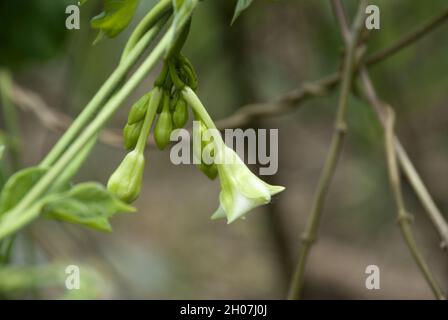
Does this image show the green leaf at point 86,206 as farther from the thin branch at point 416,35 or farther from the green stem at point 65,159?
the thin branch at point 416,35

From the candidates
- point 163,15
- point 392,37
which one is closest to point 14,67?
point 163,15

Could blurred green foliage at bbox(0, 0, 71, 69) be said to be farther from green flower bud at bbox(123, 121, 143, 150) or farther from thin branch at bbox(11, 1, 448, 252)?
green flower bud at bbox(123, 121, 143, 150)

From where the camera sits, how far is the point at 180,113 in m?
0.48

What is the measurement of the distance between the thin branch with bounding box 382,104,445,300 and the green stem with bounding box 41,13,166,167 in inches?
13.6

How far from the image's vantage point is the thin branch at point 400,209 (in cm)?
67

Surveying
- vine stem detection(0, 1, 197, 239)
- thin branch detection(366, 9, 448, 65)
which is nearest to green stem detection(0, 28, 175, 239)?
vine stem detection(0, 1, 197, 239)

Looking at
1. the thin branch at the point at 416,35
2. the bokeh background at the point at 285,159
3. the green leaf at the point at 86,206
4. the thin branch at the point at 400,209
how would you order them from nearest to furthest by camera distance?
the green leaf at the point at 86,206 → the thin branch at the point at 400,209 → the thin branch at the point at 416,35 → the bokeh background at the point at 285,159

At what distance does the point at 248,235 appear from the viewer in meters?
2.37

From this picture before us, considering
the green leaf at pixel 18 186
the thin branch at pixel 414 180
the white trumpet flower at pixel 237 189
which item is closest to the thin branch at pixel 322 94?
the thin branch at pixel 414 180

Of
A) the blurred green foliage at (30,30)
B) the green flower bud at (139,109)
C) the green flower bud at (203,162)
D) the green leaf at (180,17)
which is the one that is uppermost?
the blurred green foliage at (30,30)

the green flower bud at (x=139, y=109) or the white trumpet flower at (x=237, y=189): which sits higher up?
the green flower bud at (x=139, y=109)

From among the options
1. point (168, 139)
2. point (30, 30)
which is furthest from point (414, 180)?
point (30, 30)

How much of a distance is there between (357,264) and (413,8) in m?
0.71

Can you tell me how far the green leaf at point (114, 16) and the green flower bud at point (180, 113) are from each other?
0.20 feet
